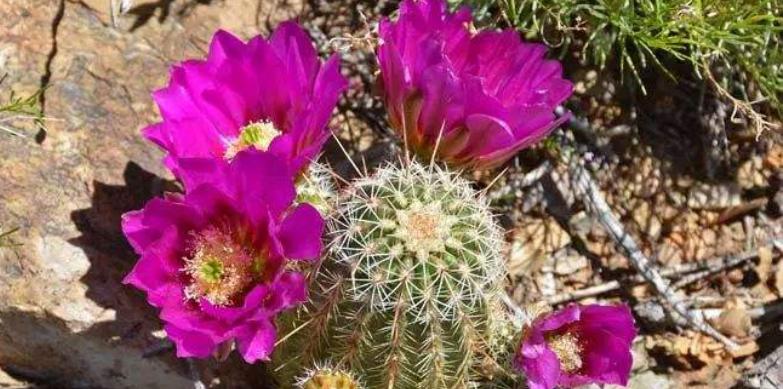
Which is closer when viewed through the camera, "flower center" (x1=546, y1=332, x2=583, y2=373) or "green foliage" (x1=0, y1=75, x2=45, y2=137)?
"flower center" (x1=546, y1=332, x2=583, y2=373)

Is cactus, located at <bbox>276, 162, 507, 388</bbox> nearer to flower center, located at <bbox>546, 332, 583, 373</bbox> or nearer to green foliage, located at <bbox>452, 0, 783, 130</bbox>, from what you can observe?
flower center, located at <bbox>546, 332, 583, 373</bbox>

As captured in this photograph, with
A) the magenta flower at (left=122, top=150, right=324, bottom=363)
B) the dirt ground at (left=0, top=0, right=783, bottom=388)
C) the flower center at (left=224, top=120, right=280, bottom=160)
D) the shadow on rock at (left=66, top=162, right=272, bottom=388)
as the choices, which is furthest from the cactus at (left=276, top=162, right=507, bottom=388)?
the dirt ground at (left=0, top=0, right=783, bottom=388)

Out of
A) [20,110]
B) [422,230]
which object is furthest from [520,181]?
[20,110]

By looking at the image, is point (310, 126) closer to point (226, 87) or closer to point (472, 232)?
point (226, 87)

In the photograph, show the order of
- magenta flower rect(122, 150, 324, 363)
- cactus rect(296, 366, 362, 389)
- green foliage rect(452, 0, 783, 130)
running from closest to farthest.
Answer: magenta flower rect(122, 150, 324, 363), cactus rect(296, 366, 362, 389), green foliage rect(452, 0, 783, 130)

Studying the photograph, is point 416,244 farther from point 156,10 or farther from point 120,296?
point 156,10

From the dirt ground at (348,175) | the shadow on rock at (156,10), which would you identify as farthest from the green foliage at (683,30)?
the shadow on rock at (156,10)
